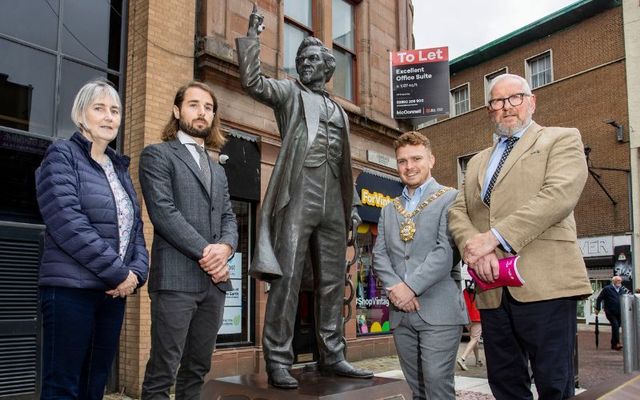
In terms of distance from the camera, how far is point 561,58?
24.9m

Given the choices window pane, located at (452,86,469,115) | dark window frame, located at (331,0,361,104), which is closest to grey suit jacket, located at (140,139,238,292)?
dark window frame, located at (331,0,361,104)

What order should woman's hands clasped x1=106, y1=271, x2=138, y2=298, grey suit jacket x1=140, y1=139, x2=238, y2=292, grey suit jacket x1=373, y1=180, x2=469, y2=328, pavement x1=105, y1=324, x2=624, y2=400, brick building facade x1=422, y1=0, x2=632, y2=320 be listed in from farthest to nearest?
brick building facade x1=422, y1=0, x2=632, y2=320 → pavement x1=105, y1=324, x2=624, y2=400 → grey suit jacket x1=373, y1=180, x2=469, y2=328 → grey suit jacket x1=140, y1=139, x2=238, y2=292 → woman's hands clasped x1=106, y1=271, x2=138, y2=298

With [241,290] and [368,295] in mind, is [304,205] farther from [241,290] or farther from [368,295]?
[368,295]

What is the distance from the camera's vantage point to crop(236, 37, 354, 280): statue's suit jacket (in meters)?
3.80

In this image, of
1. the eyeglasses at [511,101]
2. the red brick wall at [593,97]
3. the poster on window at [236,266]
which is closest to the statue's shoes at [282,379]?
the eyeglasses at [511,101]

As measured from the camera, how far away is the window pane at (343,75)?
41.5ft

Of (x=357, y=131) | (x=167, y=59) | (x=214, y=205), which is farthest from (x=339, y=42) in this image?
(x=214, y=205)

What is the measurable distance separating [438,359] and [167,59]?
6.65 m

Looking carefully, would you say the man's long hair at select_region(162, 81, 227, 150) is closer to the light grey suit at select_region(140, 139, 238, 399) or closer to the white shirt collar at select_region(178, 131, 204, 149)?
the white shirt collar at select_region(178, 131, 204, 149)

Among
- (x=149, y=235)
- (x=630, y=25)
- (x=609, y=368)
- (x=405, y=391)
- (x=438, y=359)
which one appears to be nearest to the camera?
(x=438, y=359)

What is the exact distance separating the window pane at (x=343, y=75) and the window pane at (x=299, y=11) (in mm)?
946

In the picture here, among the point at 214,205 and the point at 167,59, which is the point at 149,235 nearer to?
the point at 167,59

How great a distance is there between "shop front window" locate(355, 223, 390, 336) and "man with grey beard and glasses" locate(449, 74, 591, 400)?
9.34 m

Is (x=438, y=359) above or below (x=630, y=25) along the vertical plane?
below
